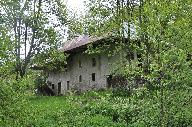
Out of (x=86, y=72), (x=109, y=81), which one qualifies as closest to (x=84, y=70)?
(x=86, y=72)

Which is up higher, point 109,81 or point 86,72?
point 86,72

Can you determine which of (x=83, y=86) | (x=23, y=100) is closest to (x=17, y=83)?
(x=23, y=100)

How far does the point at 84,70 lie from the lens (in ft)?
167

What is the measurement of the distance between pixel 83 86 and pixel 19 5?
1339 cm

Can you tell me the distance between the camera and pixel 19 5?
41.3 meters

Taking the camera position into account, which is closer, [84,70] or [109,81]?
[109,81]

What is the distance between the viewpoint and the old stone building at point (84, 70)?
151ft

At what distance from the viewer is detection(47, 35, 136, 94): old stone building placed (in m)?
46.1

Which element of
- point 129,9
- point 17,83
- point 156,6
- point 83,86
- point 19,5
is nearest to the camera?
point 156,6

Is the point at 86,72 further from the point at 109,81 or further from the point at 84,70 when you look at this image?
the point at 109,81

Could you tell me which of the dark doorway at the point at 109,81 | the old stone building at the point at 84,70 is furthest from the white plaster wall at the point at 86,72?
the dark doorway at the point at 109,81

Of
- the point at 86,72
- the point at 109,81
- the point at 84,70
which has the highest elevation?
the point at 84,70

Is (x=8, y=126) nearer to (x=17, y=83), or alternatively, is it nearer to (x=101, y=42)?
(x=17, y=83)

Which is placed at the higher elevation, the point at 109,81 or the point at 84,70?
the point at 84,70
